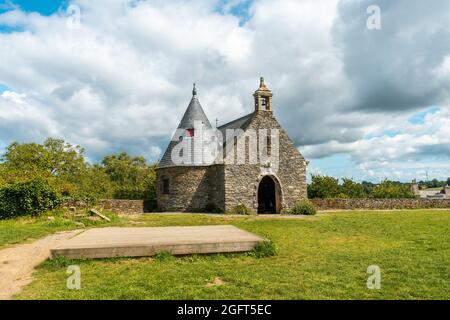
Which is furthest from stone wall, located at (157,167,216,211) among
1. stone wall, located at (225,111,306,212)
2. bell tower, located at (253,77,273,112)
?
bell tower, located at (253,77,273,112)

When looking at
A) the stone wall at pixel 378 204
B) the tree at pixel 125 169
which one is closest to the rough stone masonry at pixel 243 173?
the stone wall at pixel 378 204

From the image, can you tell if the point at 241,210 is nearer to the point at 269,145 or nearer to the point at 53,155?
the point at 269,145

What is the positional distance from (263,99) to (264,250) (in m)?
16.3

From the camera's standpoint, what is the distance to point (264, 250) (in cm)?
734

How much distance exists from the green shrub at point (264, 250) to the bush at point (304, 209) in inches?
534

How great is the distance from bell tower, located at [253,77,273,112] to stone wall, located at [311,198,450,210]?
25.7 feet

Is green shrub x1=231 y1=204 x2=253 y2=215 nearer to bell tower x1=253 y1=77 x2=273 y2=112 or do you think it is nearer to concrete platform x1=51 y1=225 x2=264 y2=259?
bell tower x1=253 y1=77 x2=273 y2=112

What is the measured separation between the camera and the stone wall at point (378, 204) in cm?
2508

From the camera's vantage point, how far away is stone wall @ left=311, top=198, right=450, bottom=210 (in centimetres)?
2508

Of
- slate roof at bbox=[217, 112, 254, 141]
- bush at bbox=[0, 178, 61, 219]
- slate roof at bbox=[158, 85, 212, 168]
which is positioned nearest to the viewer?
bush at bbox=[0, 178, 61, 219]
